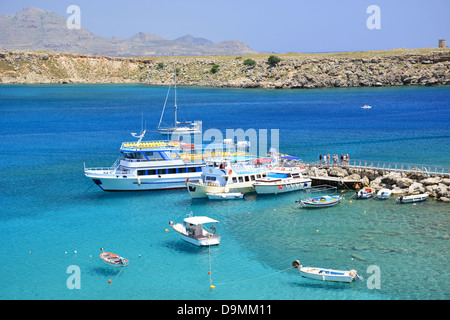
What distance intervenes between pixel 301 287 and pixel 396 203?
24.1 metres

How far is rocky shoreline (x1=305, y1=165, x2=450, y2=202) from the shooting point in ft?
189

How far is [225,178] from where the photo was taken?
6325cm

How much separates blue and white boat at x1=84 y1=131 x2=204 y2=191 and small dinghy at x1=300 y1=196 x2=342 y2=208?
16488 mm

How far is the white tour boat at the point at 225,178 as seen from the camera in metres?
61.2

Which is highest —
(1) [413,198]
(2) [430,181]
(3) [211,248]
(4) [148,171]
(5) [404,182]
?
(4) [148,171]

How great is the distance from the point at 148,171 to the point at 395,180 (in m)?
30.6

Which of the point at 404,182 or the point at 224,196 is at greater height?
the point at 404,182

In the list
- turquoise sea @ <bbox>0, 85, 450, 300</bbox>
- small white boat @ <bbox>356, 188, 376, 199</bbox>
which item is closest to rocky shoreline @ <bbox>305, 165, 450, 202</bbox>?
turquoise sea @ <bbox>0, 85, 450, 300</bbox>

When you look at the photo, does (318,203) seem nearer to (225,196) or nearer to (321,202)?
(321,202)

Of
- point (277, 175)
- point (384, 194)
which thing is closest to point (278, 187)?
point (277, 175)

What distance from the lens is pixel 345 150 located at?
88.5m

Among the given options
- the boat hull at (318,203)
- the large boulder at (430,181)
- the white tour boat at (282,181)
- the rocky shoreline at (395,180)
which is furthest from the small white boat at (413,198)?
the white tour boat at (282,181)

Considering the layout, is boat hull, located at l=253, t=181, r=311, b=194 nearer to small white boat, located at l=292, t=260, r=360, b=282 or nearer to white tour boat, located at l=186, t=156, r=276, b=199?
white tour boat, located at l=186, t=156, r=276, b=199
